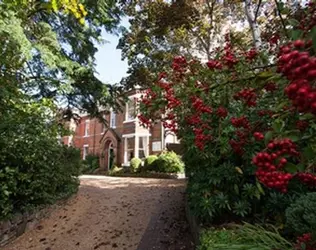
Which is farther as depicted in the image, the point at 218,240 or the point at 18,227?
the point at 18,227

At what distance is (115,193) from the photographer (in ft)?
32.6

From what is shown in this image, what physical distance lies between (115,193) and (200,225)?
231 inches

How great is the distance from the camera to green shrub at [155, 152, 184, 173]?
17344mm

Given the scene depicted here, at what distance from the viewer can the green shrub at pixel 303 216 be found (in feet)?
9.81

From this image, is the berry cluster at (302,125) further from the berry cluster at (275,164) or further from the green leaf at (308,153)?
the berry cluster at (275,164)

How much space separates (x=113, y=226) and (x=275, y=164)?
220 inches

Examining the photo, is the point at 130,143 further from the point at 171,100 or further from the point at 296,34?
the point at 296,34

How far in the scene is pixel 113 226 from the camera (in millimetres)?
6438

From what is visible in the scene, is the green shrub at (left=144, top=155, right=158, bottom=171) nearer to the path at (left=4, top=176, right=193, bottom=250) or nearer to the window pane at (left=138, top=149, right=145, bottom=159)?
the window pane at (left=138, top=149, right=145, bottom=159)

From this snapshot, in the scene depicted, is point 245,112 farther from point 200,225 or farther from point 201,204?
point 200,225

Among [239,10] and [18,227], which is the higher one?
[239,10]

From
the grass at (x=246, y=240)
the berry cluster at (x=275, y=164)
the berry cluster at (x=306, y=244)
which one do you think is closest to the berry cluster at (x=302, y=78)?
the berry cluster at (x=275, y=164)

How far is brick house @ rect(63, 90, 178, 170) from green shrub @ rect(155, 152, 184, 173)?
1.99 metres

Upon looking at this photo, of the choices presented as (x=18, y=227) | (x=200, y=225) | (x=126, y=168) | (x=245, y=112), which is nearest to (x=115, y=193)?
(x=18, y=227)
